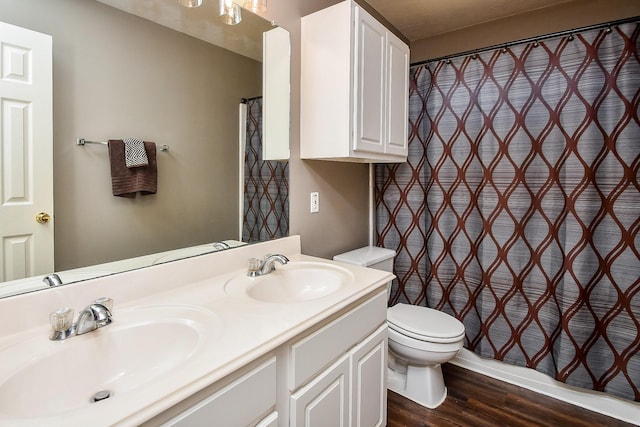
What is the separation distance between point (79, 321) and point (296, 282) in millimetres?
810

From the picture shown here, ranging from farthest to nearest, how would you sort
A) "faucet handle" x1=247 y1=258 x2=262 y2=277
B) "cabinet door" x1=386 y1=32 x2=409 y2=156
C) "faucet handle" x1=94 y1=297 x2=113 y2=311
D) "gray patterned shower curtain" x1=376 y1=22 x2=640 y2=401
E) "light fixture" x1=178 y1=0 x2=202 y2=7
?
"cabinet door" x1=386 y1=32 x2=409 y2=156, "gray patterned shower curtain" x1=376 y1=22 x2=640 y2=401, "faucet handle" x1=247 y1=258 x2=262 y2=277, "light fixture" x1=178 y1=0 x2=202 y2=7, "faucet handle" x1=94 y1=297 x2=113 y2=311

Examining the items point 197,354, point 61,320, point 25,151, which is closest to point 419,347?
point 197,354

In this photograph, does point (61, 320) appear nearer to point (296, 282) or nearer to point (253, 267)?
point (253, 267)

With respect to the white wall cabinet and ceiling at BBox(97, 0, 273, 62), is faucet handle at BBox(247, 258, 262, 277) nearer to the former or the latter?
the white wall cabinet

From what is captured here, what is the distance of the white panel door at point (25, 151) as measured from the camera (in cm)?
83

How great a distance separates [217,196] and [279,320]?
685 mm

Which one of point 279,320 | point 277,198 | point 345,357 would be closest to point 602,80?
point 277,198

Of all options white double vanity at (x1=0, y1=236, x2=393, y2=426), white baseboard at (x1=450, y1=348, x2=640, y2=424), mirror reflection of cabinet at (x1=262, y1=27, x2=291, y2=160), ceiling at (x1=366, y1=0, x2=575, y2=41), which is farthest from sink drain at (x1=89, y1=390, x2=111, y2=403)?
ceiling at (x1=366, y1=0, x2=575, y2=41)

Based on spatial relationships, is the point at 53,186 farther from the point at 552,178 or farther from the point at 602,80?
the point at 602,80

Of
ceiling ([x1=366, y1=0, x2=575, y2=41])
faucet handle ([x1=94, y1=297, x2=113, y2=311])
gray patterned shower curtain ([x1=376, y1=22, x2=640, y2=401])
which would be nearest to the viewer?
faucet handle ([x1=94, y1=297, x2=113, y2=311])

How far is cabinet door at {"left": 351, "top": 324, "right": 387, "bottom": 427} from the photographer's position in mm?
1229

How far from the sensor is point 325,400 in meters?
A: 1.07

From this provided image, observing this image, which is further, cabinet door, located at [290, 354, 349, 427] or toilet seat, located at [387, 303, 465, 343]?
toilet seat, located at [387, 303, 465, 343]

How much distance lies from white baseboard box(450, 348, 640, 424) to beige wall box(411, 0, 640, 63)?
2130 mm
